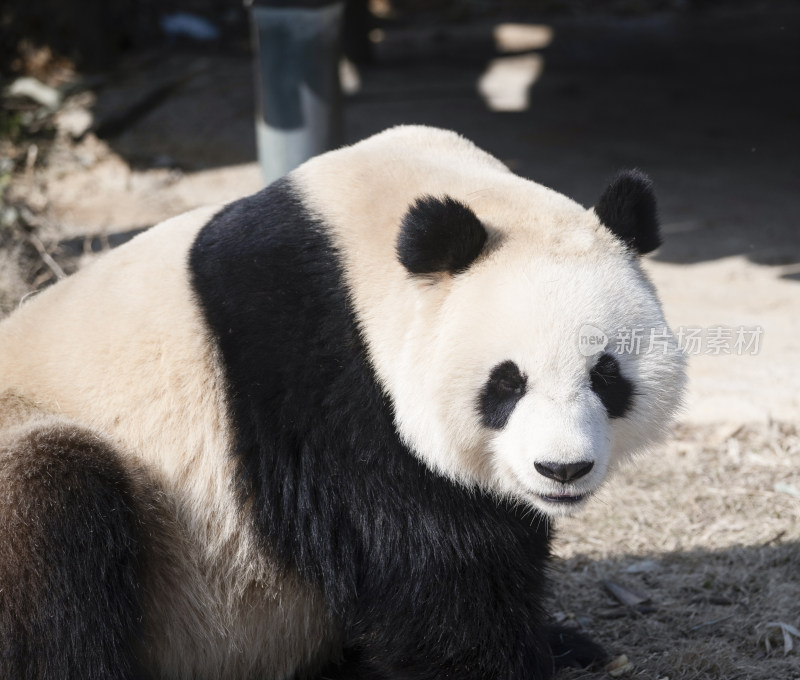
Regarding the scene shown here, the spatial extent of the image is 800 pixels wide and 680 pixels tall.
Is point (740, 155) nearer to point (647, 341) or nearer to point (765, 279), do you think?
point (765, 279)

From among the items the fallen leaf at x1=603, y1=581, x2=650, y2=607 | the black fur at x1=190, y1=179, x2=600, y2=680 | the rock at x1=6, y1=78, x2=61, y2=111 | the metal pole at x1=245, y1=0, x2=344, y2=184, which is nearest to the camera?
the black fur at x1=190, y1=179, x2=600, y2=680

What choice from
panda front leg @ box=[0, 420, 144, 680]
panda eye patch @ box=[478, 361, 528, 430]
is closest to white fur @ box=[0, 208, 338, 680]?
panda front leg @ box=[0, 420, 144, 680]

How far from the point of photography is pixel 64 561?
2705mm

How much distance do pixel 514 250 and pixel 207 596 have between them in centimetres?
139

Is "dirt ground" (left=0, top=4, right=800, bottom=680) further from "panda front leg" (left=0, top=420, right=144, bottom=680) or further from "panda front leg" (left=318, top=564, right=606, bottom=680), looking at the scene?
"panda front leg" (left=0, top=420, right=144, bottom=680)

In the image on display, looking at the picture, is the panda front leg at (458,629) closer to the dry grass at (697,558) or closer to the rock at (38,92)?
the dry grass at (697,558)

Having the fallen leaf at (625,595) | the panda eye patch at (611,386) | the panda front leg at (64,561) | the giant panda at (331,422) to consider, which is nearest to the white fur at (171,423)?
the giant panda at (331,422)

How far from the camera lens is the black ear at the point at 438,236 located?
263 centimetres

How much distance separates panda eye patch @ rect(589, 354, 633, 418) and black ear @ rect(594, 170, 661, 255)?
41 centimetres

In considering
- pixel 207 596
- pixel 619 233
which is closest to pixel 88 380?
pixel 207 596

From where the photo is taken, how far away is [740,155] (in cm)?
1054

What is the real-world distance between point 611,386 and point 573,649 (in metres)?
1.31

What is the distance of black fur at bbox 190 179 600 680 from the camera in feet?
9.33

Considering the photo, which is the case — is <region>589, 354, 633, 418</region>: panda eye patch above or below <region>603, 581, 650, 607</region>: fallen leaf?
above
